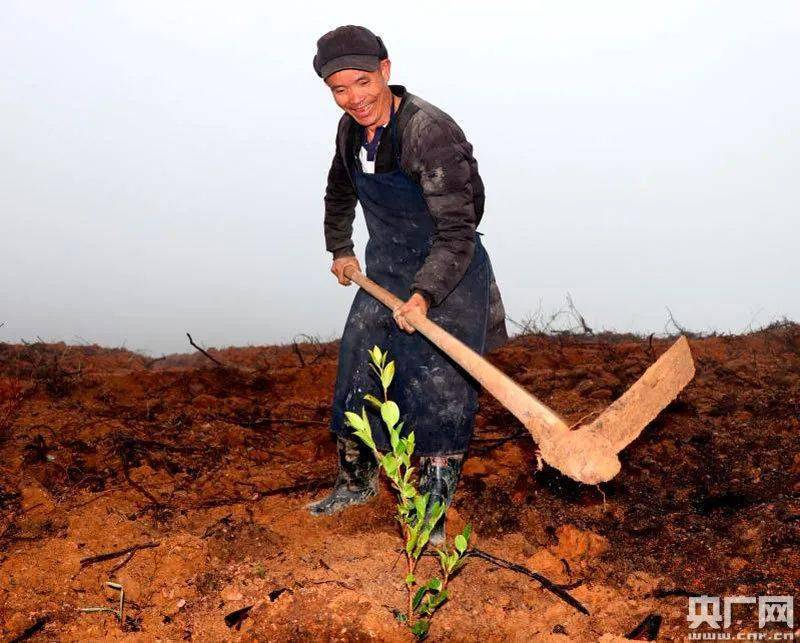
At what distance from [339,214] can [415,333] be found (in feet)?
2.79

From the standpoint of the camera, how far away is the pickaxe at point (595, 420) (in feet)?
6.89

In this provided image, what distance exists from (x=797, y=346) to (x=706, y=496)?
12.5 feet

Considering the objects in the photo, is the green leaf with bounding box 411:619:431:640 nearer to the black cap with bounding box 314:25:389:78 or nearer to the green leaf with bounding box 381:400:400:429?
the green leaf with bounding box 381:400:400:429

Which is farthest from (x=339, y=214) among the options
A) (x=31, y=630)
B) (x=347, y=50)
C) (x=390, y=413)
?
(x=31, y=630)

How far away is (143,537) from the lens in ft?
9.22

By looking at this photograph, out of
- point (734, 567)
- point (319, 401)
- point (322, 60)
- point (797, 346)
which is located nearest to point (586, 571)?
point (734, 567)

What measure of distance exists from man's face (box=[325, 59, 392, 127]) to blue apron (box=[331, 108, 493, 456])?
89 millimetres

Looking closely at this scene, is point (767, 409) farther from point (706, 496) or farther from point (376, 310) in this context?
point (376, 310)

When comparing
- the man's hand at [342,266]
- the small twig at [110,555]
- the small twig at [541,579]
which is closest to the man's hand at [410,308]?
the man's hand at [342,266]

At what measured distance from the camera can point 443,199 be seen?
258cm

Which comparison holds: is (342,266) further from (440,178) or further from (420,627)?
(420,627)

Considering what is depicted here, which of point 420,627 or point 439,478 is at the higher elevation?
point 439,478

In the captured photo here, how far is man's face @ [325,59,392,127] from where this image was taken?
2.61 meters

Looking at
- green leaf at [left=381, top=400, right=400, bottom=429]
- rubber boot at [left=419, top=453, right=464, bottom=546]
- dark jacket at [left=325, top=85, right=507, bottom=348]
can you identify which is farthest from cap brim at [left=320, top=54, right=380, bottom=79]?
rubber boot at [left=419, top=453, right=464, bottom=546]
